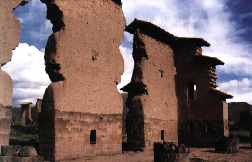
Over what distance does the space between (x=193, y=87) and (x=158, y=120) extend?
5.96m

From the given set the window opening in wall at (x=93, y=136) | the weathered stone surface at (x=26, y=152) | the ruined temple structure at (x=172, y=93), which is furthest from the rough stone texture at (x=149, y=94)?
the weathered stone surface at (x=26, y=152)

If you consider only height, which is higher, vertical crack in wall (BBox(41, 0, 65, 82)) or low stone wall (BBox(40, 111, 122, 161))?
vertical crack in wall (BBox(41, 0, 65, 82))

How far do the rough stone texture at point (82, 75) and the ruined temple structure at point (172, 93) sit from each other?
2313 millimetres

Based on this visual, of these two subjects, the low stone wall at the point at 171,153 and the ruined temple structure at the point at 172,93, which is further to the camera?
the ruined temple structure at the point at 172,93

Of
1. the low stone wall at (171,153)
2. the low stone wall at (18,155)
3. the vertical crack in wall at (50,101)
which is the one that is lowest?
the low stone wall at (171,153)

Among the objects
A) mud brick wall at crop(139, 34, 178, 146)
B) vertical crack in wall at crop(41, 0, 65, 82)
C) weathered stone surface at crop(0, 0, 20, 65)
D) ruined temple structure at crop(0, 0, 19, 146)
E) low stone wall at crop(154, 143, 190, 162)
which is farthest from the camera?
mud brick wall at crop(139, 34, 178, 146)

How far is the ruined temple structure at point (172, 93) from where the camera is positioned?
63.0 ft

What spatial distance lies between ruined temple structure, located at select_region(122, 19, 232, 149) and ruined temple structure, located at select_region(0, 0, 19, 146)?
28.2 feet

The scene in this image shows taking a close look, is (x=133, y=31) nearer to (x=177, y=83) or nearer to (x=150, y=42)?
(x=150, y=42)

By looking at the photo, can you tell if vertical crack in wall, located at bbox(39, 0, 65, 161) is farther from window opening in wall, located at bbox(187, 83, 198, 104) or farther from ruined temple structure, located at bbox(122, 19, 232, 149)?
window opening in wall, located at bbox(187, 83, 198, 104)

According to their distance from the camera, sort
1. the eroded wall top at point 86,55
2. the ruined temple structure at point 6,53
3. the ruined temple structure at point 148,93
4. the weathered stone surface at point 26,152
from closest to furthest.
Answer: the weathered stone surface at point 26,152
the ruined temple structure at point 6,53
the eroded wall top at point 86,55
the ruined temple structure at point 148,93

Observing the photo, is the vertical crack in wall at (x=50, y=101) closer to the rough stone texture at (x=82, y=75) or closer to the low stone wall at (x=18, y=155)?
the rough stone texture at (x=82, y=75)

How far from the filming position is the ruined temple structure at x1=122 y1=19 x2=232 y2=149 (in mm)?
19188

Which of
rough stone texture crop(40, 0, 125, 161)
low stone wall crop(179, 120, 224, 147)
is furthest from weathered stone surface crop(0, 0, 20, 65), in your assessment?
low stone wall crop(179, 120, 224, 147)
